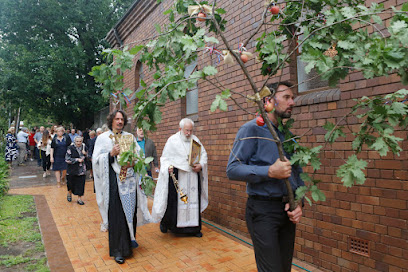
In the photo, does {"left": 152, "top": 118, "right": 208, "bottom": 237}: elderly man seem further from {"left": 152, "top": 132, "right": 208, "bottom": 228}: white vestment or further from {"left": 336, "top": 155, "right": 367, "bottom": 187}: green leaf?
{"left": 336, "top": 155, "right": 367, "bottom": 187}: green leaf

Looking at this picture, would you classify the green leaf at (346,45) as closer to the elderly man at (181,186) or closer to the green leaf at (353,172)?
the green leaf at (353,172)

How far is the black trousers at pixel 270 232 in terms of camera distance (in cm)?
225

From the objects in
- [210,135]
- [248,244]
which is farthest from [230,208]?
[210,135]

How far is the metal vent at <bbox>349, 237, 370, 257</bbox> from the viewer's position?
322 cm

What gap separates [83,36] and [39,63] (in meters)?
3.32

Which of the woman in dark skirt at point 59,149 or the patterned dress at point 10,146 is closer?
the woman in dark skirt at point 59,149

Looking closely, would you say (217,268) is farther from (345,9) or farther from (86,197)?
(86,197)

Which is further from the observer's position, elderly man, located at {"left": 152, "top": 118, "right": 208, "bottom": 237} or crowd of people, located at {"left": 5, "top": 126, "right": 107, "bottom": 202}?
crowd of people, located at {"left": 5, "top": 126, "right": 107, "bottom": 202}

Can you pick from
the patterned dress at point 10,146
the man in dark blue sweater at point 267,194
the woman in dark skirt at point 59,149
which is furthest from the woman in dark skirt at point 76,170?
the patterned dress at point 10,146

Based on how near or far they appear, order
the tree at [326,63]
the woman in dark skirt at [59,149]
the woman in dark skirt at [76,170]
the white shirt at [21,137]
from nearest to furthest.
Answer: the tree at [326,63] → the woman in dark skirt at [76,170] → the woman in dark skirt at [59,149] → the white shirt at [21,137]

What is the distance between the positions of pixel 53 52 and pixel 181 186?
16.2m

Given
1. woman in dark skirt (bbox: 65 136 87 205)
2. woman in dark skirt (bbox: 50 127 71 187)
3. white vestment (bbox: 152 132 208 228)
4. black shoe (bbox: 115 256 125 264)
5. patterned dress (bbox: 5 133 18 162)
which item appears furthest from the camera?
patterned dress (bbox: 5 133 18 162)

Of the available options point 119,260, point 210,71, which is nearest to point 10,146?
point 119,260

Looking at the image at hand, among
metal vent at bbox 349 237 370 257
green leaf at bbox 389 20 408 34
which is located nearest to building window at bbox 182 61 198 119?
metal vent at bbox 349 237 370 257
